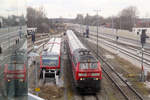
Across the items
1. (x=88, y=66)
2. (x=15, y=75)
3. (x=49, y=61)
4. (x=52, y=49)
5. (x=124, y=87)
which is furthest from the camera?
(x=52, y=49)

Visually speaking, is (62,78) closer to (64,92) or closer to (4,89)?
(64,92)

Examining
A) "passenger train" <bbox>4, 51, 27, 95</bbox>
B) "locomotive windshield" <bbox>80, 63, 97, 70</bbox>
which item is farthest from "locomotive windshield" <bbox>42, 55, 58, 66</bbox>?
"passenger train" <bbox>4, 51, 27, 95</bbox>

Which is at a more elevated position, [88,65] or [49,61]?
[88,65]

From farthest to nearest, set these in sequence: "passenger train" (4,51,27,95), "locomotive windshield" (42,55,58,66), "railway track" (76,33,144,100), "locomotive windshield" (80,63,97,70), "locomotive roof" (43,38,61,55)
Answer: "locomotive roof" (43,38,61,55) → "locomotive windshield" (42,55,58,66) → "railway track" (76,33,144,100) → "locomotive windshield" (80,63,97,70) → "passenger train" (4,51,27,95)

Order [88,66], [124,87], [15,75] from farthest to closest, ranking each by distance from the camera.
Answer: [124,87]
[88,66]
[15,75]

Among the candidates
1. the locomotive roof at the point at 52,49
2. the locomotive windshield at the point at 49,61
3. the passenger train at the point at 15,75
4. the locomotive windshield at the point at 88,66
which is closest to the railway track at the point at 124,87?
the locomotive windshield at the point at 88,66

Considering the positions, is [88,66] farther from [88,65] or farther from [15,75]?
[15,75]

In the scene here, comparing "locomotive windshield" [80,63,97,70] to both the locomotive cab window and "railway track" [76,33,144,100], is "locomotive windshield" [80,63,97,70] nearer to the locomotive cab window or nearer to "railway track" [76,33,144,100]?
the locomotive cab window

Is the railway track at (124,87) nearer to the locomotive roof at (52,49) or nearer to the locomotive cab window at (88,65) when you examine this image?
the locomotive cab window at (88,65)

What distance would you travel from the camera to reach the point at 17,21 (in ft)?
8.68

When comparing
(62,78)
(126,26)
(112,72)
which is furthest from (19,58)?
(126,26)

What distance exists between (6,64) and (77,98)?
952 centimetres

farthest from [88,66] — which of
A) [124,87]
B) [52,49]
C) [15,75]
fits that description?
[15,75]

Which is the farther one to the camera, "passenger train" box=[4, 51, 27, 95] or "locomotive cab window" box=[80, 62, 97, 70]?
"locomotive cab window" box=[80, 62, 97, 70]
